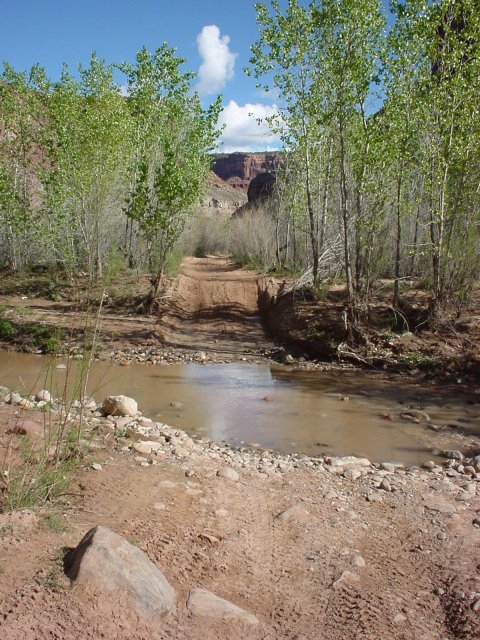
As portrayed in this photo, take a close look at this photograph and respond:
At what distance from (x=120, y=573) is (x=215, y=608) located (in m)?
0.62

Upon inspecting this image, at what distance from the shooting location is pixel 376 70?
12.0 m

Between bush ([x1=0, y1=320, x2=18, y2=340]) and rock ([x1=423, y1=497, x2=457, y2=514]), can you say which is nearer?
rock ([x1=423, y1=497, x2=457, y2=514])

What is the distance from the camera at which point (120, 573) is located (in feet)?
11.2

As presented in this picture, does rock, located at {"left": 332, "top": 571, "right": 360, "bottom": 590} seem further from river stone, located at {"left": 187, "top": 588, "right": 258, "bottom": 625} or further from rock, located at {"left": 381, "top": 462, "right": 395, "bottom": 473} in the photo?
rock, located at {"left": 381, "top": 462, "right": 395, "bottom": 473}

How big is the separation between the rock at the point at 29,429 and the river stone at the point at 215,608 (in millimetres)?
2674

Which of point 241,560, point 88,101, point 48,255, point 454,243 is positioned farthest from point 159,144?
point 241,560

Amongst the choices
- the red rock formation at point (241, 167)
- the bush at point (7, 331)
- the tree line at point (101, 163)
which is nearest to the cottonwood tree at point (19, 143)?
the tree line at point (101, 163)

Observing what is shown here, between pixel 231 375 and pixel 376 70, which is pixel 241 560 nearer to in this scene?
pixel 231 375

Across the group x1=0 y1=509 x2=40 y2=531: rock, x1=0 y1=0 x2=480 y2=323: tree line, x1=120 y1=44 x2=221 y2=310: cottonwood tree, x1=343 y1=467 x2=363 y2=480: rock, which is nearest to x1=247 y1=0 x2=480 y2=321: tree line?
x1=0 y1=0 x2=480 y2=323: tree line

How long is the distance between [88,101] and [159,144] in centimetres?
295

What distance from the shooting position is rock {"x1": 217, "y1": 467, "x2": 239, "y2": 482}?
5562mm

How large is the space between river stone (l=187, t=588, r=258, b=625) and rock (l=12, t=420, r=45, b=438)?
2674 millimetres

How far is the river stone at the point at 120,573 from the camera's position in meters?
3.34

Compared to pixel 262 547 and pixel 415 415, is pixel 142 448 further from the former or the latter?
pixel 415 415
